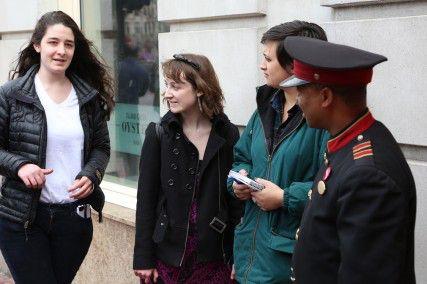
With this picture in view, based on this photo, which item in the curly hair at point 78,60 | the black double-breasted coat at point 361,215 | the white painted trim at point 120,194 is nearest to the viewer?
the black double-breasted coat at point 361,215

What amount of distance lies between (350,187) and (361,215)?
9 centimetres

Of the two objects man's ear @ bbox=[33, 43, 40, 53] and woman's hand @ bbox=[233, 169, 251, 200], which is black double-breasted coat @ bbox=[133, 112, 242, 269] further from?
man's ear @ bbox=[33, 43, 40, 53]

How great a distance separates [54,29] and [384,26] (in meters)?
1.64

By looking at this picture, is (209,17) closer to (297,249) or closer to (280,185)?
(280,185)

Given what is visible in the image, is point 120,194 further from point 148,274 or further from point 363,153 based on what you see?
point 363,153

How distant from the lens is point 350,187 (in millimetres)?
1890

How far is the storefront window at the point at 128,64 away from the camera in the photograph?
555 cm

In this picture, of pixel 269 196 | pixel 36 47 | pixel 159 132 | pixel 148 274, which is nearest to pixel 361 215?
pixel 269 196

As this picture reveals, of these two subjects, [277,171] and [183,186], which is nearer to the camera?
[277,171]

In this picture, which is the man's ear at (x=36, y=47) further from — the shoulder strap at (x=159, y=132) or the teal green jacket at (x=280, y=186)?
the teal green jacket at (x=280, y=186)

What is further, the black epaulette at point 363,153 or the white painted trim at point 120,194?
the white painted trim at point 120,194

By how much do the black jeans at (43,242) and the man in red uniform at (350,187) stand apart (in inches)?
64.6

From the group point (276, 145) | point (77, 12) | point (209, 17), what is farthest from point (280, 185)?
point (77, 12)

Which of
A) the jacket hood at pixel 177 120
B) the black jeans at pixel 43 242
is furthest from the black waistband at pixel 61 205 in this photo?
the jacket hood at pixel 177 120
